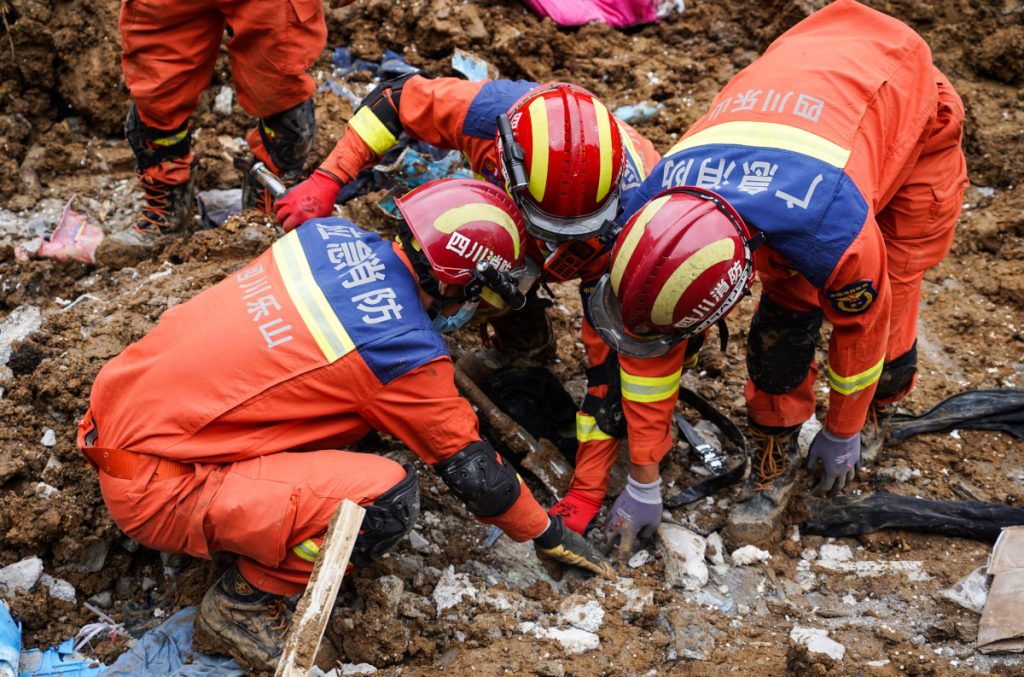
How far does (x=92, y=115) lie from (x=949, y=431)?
5.15 meters

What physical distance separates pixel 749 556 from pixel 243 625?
1.96m

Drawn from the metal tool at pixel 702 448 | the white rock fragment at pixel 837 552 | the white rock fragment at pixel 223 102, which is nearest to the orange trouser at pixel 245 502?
the metal tool at pixel 702 448

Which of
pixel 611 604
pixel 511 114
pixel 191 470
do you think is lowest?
pixel 611 604

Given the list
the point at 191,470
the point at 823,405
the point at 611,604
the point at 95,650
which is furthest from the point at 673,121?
the point at 95,650

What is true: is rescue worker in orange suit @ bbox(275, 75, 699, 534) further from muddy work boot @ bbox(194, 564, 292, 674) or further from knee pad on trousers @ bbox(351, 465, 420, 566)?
muddy work boot @ bbox(194, 564, 292, 674)

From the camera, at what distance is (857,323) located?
3.11 metres

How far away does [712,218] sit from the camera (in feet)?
9.27

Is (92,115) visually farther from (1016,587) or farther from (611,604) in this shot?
(1016,587)

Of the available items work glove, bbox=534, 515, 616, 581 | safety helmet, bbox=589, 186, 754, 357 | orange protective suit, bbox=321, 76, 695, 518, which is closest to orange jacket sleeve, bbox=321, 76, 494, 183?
orange protective suit, bbox=321, 76, 695, 518

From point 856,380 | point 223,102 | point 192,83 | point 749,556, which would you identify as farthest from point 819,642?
point 223,102

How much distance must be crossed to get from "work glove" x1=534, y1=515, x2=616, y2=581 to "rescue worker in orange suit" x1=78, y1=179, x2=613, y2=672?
0.17 meters

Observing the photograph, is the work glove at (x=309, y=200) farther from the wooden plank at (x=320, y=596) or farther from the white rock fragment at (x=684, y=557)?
the white rock fragment at (x=684, y=557)

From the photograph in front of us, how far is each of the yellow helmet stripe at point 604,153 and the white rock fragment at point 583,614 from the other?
151 cm

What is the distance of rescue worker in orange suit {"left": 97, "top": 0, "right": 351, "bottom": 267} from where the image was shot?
414 cm
